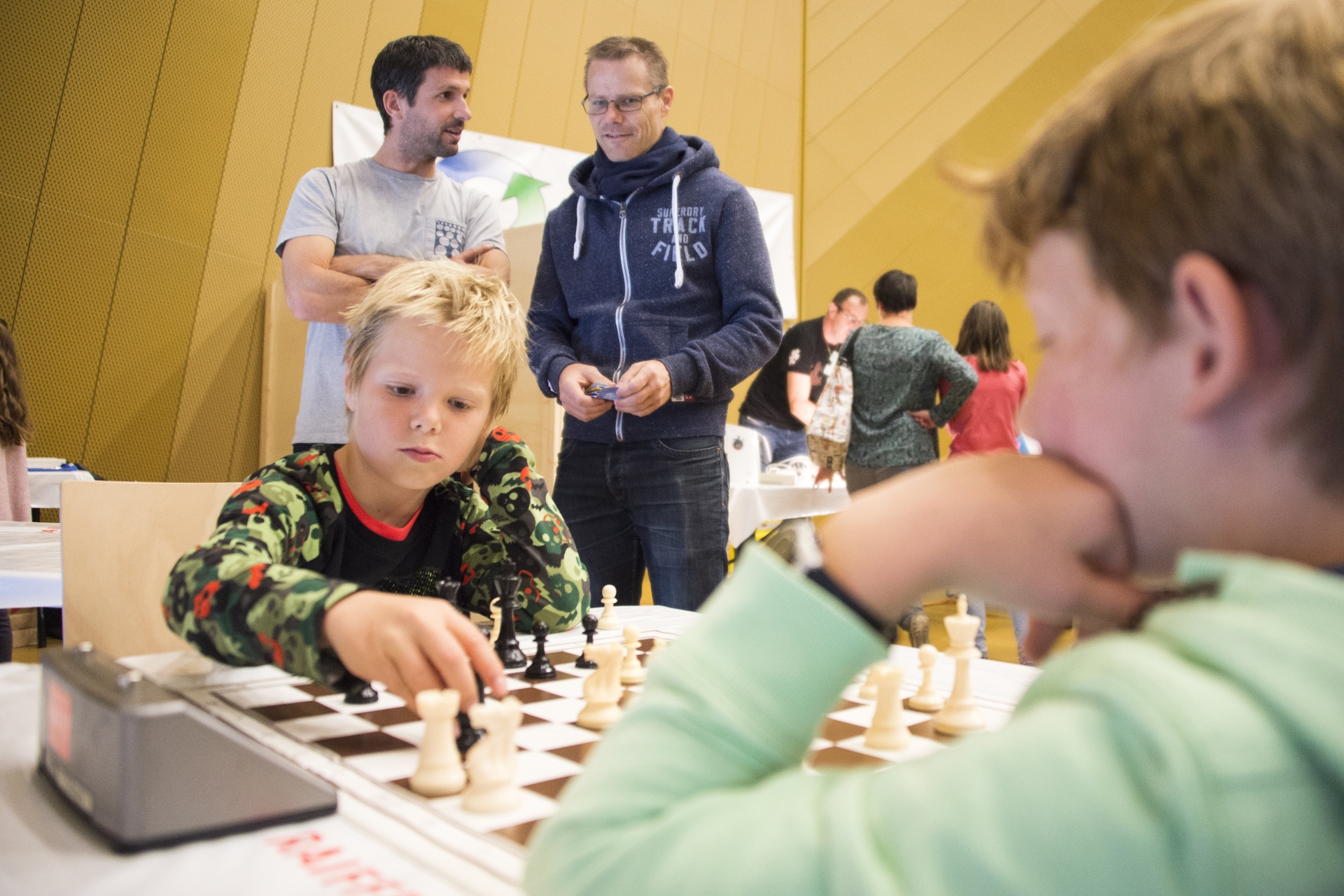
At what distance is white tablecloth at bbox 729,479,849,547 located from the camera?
4207mm

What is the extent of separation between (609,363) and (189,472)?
282cm

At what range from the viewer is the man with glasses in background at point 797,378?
5094 mm

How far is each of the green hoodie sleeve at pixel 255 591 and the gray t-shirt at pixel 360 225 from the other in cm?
99

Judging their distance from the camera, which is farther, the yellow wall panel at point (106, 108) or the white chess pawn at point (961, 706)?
the yellow wall panel at point (106, 108)

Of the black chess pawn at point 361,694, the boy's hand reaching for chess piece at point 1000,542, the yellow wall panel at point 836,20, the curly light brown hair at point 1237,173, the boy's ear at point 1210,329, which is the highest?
the yellow wall panel at point 836,20

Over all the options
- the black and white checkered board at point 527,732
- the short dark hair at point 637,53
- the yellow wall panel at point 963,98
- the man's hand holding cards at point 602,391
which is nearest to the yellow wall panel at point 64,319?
the short dark hair at point 637,53

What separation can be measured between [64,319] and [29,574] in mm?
2654

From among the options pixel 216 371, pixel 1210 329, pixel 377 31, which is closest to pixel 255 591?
pixel 1210 329

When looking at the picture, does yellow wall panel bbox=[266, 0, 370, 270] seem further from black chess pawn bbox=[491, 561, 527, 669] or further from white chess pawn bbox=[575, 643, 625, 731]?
white chess pawn bbox=[575, 643, 625, 731]

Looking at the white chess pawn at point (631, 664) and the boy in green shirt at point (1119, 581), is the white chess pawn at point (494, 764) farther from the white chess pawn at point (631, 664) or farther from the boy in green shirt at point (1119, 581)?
the white chess pawn at point (631, 664)

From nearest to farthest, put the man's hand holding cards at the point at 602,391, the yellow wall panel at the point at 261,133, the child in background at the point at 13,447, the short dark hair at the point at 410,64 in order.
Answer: the man's hand holding cards at the point at 602,391, the short dark hair at the point at 410,64, the child in background at the point at 13,447, the yellow wall panel at the point at 261,133

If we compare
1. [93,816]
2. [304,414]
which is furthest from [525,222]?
[93,816]

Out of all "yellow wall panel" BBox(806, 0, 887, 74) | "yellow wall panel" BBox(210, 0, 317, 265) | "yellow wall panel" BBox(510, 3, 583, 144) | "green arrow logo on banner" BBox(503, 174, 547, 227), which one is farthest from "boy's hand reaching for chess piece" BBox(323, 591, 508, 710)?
"yellow wall panel" BBox(806, 0, 887, 74)

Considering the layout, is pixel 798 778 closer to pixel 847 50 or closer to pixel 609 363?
pixel 609 363
